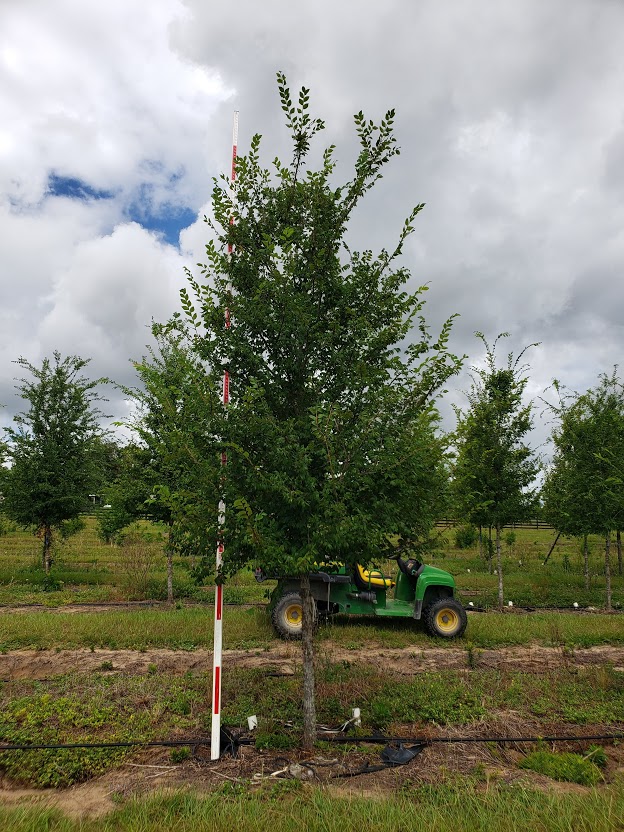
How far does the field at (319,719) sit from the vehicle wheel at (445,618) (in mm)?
215

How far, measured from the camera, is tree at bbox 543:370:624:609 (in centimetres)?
1420

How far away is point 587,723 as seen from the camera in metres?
5.98

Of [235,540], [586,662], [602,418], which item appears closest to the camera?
[235,540]

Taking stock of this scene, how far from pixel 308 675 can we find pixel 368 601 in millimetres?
4724

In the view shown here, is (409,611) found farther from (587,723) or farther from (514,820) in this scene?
(514,820)

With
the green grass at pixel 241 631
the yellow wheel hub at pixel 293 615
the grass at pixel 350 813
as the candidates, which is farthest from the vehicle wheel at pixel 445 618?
the grass at pixel 350 813

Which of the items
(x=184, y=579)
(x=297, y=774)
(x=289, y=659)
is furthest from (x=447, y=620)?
(x=184, y=579)

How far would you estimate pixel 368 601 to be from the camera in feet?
32.9

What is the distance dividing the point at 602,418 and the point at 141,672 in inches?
508

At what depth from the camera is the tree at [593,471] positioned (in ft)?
46.6

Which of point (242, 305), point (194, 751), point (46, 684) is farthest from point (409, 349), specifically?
point (46, 684)

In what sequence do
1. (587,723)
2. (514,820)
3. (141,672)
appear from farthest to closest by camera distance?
(141,672) < (587,723) < (514,820)

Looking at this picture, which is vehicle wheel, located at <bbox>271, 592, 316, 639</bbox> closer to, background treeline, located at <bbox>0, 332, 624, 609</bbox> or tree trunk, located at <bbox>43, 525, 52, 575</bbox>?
background treeline, located at <bbox>0, 332, 624, 609</bbox>

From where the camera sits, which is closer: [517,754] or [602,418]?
[517,754]
